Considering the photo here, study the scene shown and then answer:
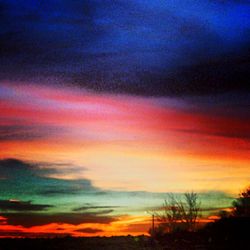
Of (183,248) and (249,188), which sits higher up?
(249,188)

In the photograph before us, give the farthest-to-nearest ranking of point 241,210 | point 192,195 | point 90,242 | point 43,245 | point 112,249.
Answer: point 192,195 → point 241,210 → point 90,242 → point 43,245 → point 112,249

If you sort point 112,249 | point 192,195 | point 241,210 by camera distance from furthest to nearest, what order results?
point 192,195 → point 241,210 → point 112,249

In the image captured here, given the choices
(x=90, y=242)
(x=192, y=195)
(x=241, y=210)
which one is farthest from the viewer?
(x=192, y=195)

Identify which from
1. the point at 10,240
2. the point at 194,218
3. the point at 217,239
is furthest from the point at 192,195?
the point at 10,240

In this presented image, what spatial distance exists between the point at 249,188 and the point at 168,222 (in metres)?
10.5

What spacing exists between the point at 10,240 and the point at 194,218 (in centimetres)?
3000

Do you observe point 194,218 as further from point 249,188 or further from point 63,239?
point 63,239

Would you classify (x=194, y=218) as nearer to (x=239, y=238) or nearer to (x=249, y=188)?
(x=249, y=188)

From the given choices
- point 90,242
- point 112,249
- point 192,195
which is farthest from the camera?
point 192,195

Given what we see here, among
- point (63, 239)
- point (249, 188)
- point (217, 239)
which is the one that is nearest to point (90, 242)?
point (63, 239)

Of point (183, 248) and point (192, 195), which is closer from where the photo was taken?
point (183, 248)

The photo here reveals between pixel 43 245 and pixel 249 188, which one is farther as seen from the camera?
pixel 249 188

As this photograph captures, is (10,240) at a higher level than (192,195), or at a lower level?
lower

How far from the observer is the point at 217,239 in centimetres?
3591
